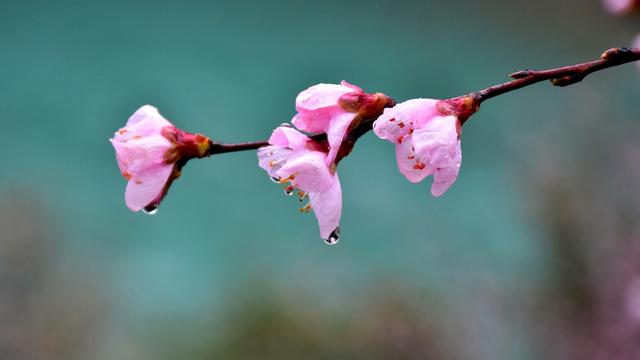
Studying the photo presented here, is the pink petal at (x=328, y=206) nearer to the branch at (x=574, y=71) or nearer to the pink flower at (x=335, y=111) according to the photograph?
the pink flower at (x=335, y=111)

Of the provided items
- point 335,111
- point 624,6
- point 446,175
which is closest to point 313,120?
point 335,111

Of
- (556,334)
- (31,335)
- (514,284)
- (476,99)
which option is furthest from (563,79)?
(31,335)

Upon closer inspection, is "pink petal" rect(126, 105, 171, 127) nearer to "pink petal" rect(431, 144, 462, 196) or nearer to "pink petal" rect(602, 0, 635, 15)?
"pink petal" rect(431, 144, 462, 196)

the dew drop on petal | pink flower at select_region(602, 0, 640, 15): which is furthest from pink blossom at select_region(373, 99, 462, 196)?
pink flower at select_region(602, 0, 640, 15)

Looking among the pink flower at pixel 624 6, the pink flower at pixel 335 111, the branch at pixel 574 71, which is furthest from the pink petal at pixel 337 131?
the pink flower at pixel 624 6

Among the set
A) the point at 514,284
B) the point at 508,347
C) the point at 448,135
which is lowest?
the point at 508,347

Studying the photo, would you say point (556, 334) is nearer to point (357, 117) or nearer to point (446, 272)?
point (446, 272)
